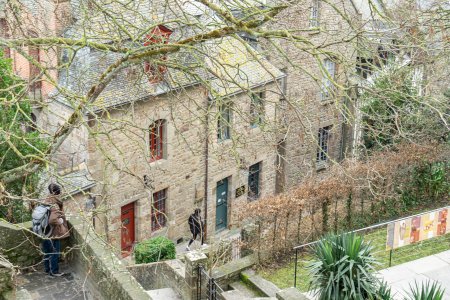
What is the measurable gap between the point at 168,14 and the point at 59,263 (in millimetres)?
11299

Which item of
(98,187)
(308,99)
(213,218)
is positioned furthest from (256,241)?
(308,99)

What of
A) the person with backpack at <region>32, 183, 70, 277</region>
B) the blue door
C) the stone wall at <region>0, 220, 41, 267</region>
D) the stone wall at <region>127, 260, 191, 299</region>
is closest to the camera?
the person with backpack at <region>32, 183, 70, 277</region>

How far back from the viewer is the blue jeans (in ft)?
42.3

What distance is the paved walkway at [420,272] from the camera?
53.5ft

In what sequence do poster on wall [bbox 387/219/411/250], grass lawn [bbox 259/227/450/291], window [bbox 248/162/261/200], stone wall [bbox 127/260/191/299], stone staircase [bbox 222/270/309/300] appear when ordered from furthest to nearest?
window [bbox 248/162/261/200], grass lawn [bbox 259/227/450/291], poster on wall [bbox 387/219/411/250], stone staircase [bbox 222/270/309/300], stone wall [bbox 127/260/191/299]

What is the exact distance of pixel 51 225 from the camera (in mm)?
13047

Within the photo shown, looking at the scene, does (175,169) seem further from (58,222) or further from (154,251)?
(58,222)

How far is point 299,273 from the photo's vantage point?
1856 cm

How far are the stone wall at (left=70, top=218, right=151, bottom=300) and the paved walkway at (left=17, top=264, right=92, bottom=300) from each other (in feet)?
0.68

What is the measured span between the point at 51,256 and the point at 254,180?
1585 centimetres

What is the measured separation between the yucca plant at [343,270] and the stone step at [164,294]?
3.69 m

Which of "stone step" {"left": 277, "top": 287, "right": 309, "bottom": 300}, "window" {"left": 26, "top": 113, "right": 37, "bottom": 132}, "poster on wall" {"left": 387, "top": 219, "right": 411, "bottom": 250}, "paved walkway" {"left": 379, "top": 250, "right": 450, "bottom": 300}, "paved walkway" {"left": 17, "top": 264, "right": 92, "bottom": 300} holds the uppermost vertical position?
"window" {"left": 26, "top": 113, "right": 37, "bottom": 132}

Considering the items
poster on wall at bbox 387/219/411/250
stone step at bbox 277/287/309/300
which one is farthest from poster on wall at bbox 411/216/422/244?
stone step at bbox 277/287/309/300

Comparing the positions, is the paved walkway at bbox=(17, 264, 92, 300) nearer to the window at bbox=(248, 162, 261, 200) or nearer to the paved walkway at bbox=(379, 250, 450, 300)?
the paved walkway at bbox=(379, 250, 450, 300)
